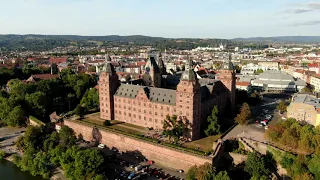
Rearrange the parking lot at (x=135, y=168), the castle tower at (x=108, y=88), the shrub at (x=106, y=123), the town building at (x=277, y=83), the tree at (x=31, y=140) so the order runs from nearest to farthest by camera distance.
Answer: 1. the parking lot at (x=135, y=168)
2. the tree at (x=31, y=140)
3. the shrub at (x=106, y=123)
4. the castle tower at (x=108, y=88)
5. the town building at (x=277, y=83)

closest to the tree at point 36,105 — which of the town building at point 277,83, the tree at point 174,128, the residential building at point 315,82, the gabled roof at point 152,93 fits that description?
the gabled roof at point 152,93

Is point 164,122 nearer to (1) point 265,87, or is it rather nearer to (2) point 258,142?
(2) point 258,142

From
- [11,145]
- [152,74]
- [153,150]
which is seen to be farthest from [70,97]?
[153,150]

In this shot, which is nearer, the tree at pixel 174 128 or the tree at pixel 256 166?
the tree at pixel 256 166

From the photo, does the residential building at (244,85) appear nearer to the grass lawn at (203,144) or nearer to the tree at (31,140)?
the grass lawn at (203,144)

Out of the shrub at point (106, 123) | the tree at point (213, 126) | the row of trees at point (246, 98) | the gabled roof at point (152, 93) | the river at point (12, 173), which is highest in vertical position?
the gabled roof at point (152, 93)

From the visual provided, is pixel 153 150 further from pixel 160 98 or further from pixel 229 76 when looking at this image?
pixel 229 76
